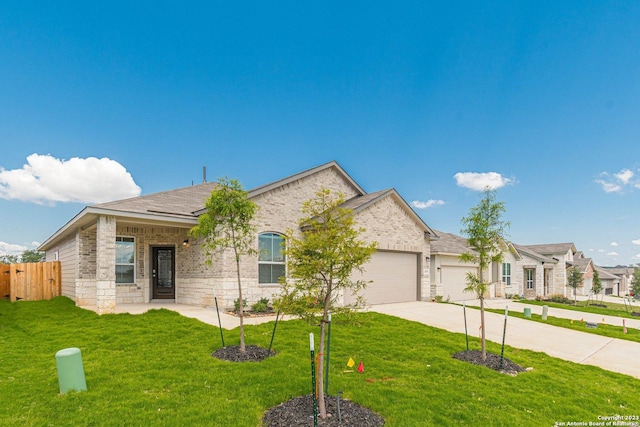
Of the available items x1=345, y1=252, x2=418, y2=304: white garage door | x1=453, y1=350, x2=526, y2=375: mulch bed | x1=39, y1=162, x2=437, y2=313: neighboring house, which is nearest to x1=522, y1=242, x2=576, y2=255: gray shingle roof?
x1=345, y1=252, x2=418, y2=304: white garage door

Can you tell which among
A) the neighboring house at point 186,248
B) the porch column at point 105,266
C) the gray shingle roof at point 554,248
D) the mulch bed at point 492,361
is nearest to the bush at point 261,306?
the neighboring house at point 186,248

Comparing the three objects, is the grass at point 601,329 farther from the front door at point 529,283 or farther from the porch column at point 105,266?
the porch column at point 105,266

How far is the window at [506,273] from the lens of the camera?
24000 mm

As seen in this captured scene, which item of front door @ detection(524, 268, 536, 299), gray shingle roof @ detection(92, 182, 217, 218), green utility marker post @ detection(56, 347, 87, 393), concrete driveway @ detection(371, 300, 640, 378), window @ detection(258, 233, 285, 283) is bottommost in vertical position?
front door @ detection(524, 268, 536, 299)

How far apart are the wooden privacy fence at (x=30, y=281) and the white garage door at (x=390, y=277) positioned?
1316cm

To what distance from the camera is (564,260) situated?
29828 millimetres

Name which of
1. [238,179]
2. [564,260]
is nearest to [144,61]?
[238,179]

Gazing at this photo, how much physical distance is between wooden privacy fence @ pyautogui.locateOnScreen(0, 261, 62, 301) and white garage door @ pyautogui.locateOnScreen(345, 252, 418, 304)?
13159 mm

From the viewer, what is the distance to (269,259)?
41.3 ft

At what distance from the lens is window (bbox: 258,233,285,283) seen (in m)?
12.4

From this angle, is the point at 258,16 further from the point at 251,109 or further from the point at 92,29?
the point at 92,29

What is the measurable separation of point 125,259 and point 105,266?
279 cm

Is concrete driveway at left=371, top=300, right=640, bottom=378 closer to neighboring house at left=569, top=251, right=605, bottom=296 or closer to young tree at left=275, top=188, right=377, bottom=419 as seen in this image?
young tree at left=275, top=188, right=377, bottom=419

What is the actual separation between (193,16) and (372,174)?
1172cm
